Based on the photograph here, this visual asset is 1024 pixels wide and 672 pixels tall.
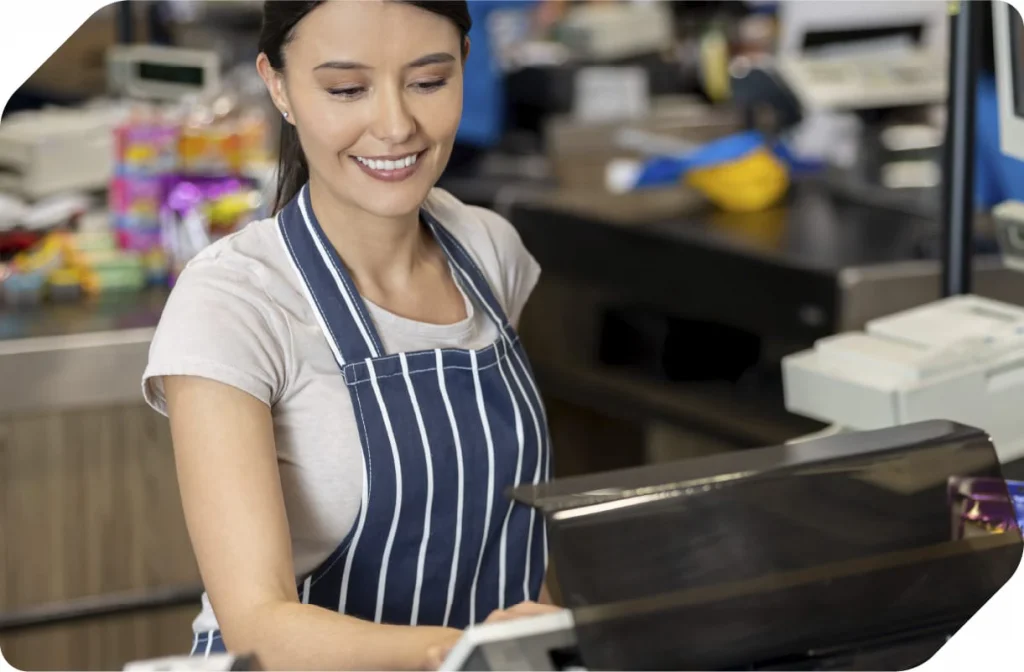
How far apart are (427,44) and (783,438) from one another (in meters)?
1.72

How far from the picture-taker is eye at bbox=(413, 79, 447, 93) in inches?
54.2

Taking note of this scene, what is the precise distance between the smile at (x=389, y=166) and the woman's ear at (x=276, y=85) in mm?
100

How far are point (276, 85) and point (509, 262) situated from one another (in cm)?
39

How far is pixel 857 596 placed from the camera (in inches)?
44.0

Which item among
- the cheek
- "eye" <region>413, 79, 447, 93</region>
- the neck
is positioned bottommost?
the neck

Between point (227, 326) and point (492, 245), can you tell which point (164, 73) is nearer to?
point (492, 245)

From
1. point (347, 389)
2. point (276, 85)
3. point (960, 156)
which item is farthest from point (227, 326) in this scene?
point (960, 156)

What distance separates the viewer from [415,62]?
4.46ft

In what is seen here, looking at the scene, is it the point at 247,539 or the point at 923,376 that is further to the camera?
the point at 923,376

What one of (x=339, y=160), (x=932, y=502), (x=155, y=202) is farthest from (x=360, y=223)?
(x=155, y=202)

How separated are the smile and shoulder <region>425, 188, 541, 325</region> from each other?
256mm

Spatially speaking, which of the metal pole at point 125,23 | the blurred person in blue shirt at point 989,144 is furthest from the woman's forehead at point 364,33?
the metal pole at point 125,23

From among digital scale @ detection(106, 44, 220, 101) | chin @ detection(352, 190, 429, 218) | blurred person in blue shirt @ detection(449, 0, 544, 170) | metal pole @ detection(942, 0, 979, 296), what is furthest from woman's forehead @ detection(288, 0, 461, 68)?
blurred person in blue shirt @ detection(449, 0, 544, 170)

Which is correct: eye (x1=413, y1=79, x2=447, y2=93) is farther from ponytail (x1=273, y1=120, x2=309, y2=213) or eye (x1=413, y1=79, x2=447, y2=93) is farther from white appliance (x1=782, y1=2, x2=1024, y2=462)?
white appliance (x1=782, y1=2, x2=1024, y2=462)
